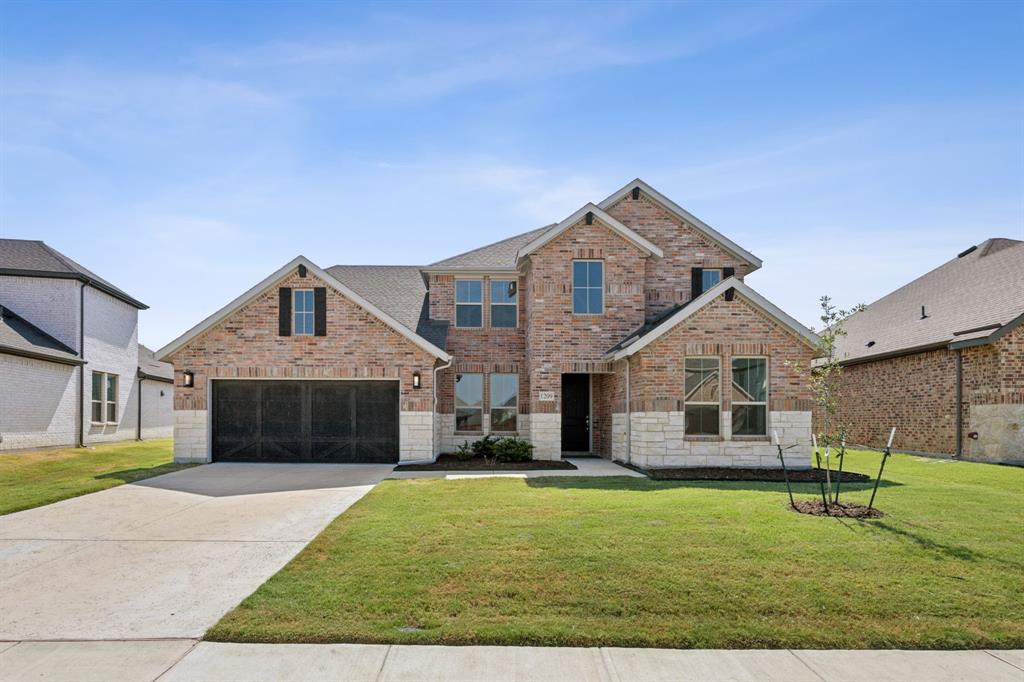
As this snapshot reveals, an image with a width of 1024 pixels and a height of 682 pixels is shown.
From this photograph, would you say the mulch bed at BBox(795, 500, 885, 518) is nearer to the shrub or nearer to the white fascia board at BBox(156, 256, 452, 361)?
the shrub

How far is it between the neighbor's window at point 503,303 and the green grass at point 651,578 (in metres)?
9.95

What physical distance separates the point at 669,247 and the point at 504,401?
22.5 feet

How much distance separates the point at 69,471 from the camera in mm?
16234

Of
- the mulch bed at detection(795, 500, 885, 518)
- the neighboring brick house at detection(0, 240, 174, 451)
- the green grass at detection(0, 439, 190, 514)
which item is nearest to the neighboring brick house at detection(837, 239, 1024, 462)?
the mulch bed at detection(795, 500, 885, 518)

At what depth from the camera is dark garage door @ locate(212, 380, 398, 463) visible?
1755 centimetres

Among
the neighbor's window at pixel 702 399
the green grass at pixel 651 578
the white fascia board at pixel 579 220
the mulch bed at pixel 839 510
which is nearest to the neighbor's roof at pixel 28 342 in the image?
the white fascia board at pixel 579 220

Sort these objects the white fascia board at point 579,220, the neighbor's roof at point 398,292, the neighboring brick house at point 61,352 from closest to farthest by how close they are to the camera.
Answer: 1. the white fascia board at point 579,220
2. the neighbor's roof at point 398,292
3. the neighboring brick house at point 61,352

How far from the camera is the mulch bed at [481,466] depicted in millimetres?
16234

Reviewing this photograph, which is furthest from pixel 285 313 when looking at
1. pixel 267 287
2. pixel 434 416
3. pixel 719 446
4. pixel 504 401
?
pixel 719 446

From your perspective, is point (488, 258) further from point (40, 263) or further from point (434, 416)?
point (40, 263)

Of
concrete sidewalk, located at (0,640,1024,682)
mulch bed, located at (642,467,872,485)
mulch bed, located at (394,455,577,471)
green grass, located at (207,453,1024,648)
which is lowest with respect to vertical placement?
mulch bed, located at (394,455,577,471)

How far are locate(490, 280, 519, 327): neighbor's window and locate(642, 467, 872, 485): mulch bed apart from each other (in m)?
6.88

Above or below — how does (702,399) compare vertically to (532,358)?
below

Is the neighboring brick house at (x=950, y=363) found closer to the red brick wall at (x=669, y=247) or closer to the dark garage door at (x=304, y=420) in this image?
the red brick wall at (x=669, y=247)
